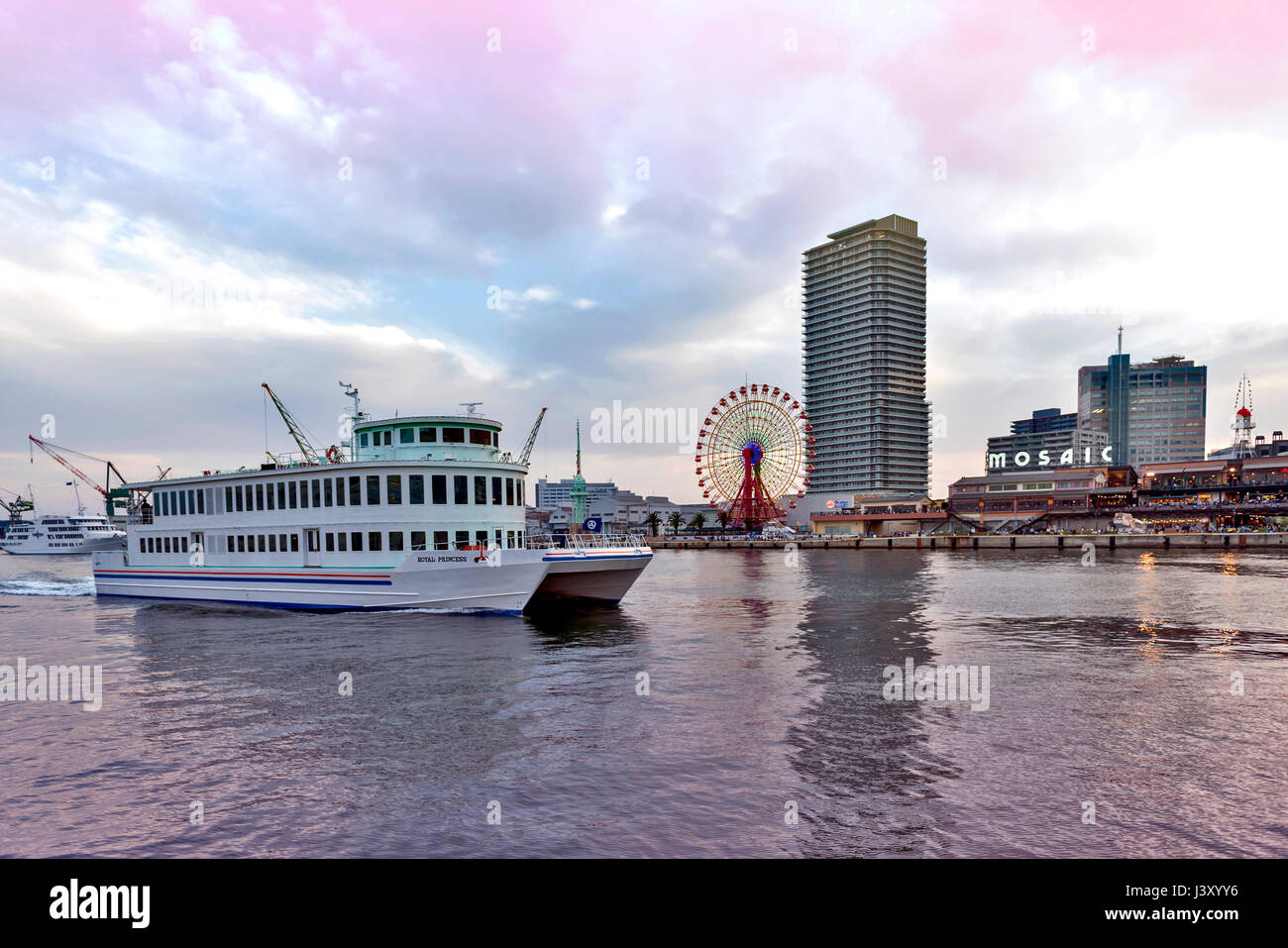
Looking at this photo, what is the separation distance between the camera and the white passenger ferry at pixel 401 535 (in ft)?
103

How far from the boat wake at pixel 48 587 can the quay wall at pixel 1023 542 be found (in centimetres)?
11367

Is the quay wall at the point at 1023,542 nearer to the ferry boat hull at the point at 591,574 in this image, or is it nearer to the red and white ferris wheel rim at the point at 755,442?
the red and white ferris wheel rim at the point at 755,442

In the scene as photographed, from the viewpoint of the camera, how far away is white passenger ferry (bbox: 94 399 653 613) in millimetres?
31250

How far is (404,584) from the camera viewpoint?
104 feet

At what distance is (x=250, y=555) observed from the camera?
1480 inches
